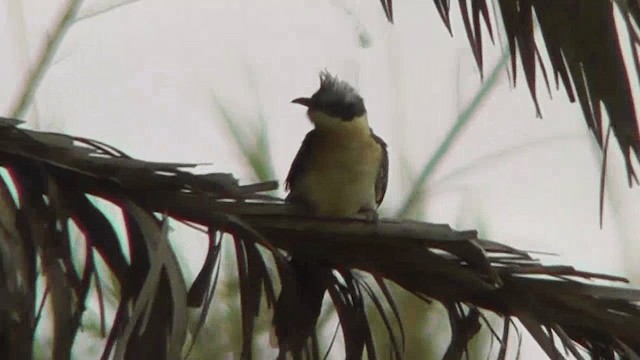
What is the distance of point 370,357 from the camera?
99 cm

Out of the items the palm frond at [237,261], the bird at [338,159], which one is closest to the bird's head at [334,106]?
the bird at [338,159]

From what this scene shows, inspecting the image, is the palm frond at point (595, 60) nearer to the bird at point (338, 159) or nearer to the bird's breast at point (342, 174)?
the bird at point (338, 159)

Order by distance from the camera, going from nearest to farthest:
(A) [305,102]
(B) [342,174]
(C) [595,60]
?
(C) [595,60] → (B) [342,174] → (A) [305,102]

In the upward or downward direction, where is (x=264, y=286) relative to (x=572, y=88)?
downward

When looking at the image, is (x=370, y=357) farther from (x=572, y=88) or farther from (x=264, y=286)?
(x=572, y=88)

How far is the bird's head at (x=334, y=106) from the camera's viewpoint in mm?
1554

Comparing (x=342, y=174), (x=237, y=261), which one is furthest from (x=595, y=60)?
(x=342, y=174)

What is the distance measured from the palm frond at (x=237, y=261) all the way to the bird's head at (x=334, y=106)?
538 millimetres

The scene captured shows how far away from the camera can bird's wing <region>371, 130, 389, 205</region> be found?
1538mm

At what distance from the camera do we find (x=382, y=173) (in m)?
1.54

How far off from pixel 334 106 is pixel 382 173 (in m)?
0.12

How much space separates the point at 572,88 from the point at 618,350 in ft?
0.86

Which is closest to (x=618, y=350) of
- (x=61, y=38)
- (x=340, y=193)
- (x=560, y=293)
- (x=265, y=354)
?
(x=560, y=293)

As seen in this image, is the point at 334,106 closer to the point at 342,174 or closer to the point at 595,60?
the point at 342,174
